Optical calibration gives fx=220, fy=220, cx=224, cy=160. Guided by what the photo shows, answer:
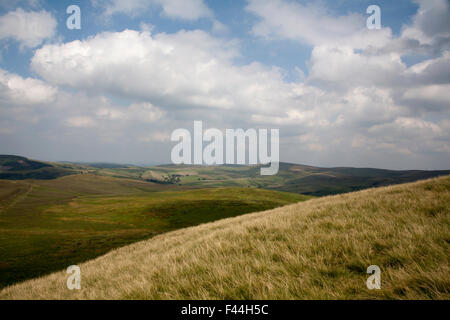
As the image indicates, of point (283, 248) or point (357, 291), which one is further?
point (283, 248)

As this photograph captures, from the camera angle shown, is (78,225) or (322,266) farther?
(78,225)

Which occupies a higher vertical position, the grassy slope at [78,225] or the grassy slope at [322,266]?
the grassy slope at [322,266]

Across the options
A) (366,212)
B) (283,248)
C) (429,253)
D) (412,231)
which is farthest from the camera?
(366,212)

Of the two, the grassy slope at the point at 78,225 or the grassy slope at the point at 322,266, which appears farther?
the grassy slope at the point at 78,225

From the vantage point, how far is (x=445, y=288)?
3178 millimetres

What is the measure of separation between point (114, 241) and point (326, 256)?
175ft

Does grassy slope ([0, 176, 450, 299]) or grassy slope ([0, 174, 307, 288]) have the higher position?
grassy slope ([0, 176, 450, 299])

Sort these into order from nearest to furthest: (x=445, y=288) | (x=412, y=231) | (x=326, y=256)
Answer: (x=445, y=288) < (x=326, y=256) < (x=412, y=231)

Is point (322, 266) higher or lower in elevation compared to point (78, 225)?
higher

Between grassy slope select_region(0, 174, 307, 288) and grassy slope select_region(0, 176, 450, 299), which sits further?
grassy slope select_region(0, 174, 307, 288)
